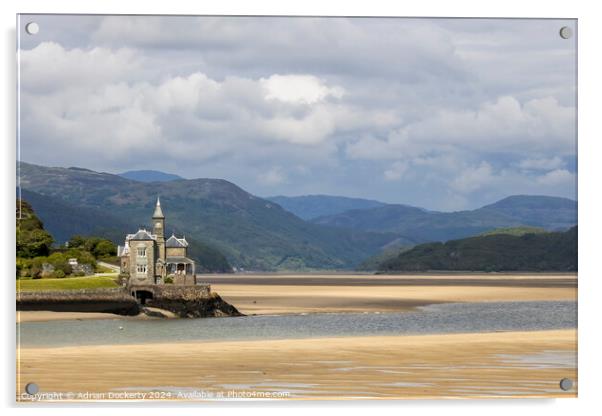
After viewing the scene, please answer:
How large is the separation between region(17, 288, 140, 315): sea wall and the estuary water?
1.65ft

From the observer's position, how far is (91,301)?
28344 mm

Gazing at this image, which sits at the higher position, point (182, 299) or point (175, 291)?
point (175, 291)

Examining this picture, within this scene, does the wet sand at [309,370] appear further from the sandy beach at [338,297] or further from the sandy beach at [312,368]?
the sandy beach at [338,297]

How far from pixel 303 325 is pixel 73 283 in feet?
20.9

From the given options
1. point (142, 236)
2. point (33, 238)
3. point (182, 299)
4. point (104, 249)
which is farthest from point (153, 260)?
point (33, 238)

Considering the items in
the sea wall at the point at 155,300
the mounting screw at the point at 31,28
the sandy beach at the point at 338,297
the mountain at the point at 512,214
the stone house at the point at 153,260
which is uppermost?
the mounting screw at the point at 31,28

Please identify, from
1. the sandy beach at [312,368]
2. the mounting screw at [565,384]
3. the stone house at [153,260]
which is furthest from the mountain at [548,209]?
the stone house at [153,260]

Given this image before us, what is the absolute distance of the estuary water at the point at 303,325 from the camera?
21438mm

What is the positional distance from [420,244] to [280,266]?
2375cm

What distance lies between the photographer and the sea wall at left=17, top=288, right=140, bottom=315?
24500mm

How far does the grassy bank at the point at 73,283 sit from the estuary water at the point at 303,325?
1.08 m

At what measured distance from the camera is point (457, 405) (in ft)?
49.5

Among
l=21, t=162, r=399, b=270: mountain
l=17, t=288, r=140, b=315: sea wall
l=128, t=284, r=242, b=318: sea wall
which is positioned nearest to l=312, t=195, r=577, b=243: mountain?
l=21, t=162, r=399, b=270: mountain

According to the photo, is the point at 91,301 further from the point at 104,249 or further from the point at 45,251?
the point at 45,251
